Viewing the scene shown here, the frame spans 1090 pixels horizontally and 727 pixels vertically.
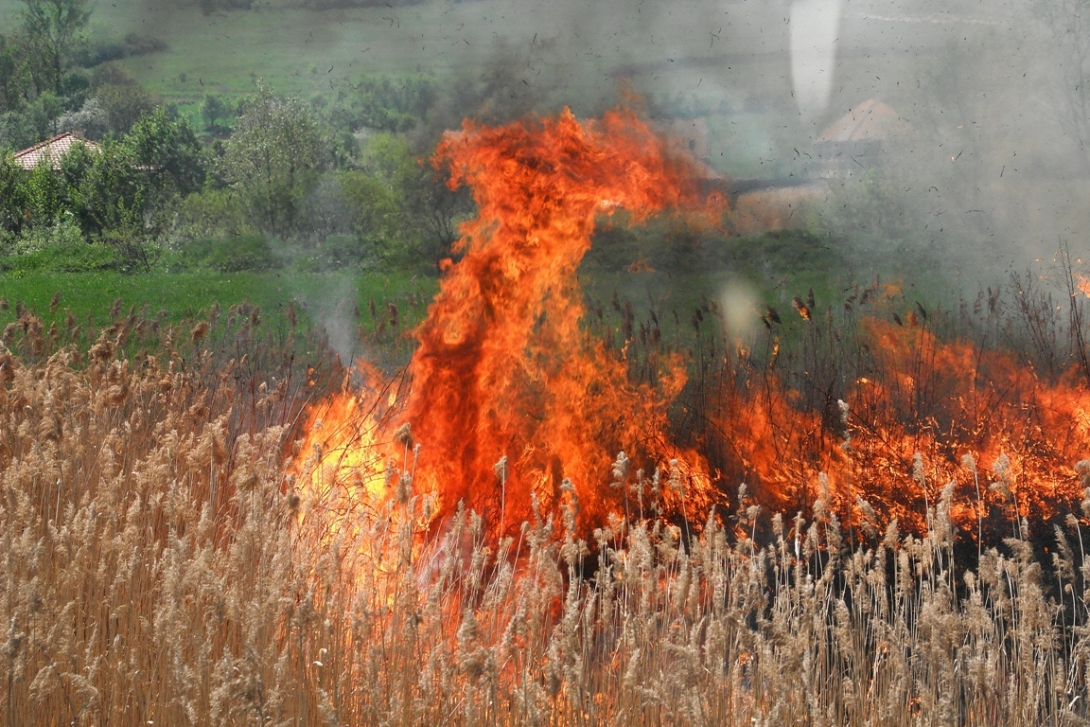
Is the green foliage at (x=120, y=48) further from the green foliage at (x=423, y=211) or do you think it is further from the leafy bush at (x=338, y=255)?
the green foliage at (x=423, y=211)

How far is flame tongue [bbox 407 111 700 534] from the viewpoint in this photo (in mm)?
4836

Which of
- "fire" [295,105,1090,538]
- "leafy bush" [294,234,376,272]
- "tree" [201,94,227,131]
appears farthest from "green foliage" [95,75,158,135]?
"fire" [295,105,1090,538]

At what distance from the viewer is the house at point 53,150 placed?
2584 centimetres

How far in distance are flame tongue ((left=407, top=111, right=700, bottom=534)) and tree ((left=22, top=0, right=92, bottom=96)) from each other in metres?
33.0

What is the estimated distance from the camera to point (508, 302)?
493 centimetres

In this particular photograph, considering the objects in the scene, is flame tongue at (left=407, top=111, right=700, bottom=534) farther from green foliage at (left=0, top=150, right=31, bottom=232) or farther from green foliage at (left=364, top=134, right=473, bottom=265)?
green foliage at (left=0, top=150, right=31, bottom=232)

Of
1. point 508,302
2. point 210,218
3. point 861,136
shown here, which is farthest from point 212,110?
point 508,302

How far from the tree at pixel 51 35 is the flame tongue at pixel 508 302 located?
108 feet

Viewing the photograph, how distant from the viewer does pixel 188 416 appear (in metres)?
5.26

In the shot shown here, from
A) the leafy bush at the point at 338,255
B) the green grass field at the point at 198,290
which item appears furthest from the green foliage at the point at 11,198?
the leafy bush at the point at 338,255

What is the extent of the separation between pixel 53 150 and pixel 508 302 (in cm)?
2816

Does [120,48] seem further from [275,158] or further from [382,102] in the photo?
[275,158]

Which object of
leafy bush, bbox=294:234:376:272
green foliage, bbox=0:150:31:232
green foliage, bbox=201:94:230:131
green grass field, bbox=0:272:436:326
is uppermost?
green foliage, bbox=201:94:230:131

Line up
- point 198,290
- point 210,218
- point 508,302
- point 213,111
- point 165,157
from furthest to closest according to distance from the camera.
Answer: point 213,111, point 165,157, point 210,218, point 198,290, point 508,302
